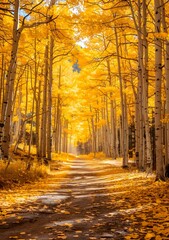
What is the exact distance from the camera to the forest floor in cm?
434

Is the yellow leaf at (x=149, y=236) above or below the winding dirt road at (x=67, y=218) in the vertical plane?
above

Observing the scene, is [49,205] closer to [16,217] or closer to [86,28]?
[16,217]

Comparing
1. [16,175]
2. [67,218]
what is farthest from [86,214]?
[16,175]

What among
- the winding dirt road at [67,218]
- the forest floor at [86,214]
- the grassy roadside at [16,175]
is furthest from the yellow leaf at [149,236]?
the grassy roadside at [16,175]

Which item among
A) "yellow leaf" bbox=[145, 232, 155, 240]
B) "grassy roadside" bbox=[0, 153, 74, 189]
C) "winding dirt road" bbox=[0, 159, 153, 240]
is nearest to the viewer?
"yellow leaf" bbox=[145, 232, 155, 240]

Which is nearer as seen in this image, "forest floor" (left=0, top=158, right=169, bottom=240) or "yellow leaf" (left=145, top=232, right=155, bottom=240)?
"yellow leaf" (left=145, top=232, right=155, bottom=240)

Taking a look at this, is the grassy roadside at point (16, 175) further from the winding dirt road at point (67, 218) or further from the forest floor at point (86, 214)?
the winding dirt road at point (67, 218)

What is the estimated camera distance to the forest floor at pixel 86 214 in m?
4.34

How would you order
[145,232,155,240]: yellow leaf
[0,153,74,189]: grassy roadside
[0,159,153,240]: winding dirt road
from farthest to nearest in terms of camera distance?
[0,153,74,189]: grassy roadside
[0,159,153,240]: winding dirt road
[145,232,155,240]: yellow leaf

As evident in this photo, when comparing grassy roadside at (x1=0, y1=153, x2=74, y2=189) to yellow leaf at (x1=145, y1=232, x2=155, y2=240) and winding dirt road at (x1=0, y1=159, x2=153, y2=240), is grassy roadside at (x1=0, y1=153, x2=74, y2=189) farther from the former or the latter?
yellow leaf at (x1=145, y1=232, x2=155, y2=240)

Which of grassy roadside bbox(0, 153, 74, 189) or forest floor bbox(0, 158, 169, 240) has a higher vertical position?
grassy roadside bbox(0, 153, 74, 189)

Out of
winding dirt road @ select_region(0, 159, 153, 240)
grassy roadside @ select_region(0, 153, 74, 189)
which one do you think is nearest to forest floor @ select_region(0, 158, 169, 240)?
winding dirt road @ select_region(0, 159, 153, 240)

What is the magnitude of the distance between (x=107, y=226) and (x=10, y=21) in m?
12.1

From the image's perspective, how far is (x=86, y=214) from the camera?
5703mm
